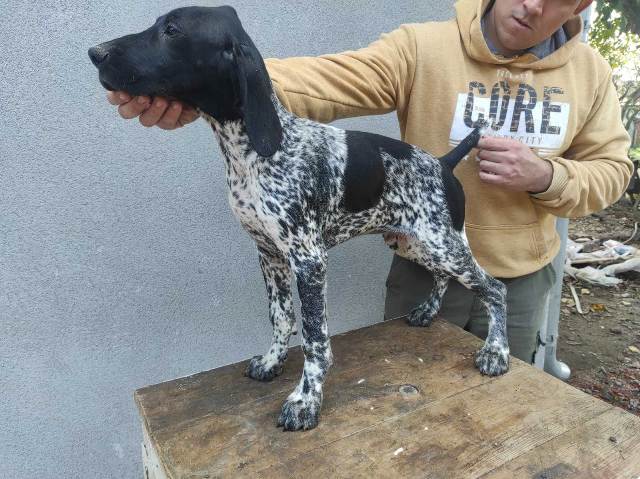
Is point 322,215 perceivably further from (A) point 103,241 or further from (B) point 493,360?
(A) point 103,241

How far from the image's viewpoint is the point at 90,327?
6.91ft

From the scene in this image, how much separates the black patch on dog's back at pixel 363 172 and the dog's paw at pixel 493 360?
61cm

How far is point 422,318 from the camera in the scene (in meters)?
1.94

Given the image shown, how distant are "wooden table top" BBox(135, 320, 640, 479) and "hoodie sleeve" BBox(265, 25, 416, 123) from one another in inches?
32.2

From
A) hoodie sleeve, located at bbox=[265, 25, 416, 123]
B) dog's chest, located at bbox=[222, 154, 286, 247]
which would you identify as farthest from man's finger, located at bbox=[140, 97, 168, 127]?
hoodie sleeve, located at bbox=[265, 25, 416, 123]

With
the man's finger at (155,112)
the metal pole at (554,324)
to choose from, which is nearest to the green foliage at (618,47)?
the metal pole at (554,324)

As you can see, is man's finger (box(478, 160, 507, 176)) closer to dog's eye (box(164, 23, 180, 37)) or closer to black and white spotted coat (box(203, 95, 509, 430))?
black and white spotted coat (box(203, 95, 509, 430))

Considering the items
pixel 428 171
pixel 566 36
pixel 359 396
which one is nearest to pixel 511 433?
pixel 359 396

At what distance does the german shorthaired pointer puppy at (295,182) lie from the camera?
1.13m

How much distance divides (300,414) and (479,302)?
1.00 metres

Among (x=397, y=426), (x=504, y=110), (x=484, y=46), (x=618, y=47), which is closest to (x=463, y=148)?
(x=504, y=110)

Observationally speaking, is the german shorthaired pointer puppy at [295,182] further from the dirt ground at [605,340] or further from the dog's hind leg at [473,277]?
the dirt ground at [605,340]

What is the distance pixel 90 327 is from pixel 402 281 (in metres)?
1.27

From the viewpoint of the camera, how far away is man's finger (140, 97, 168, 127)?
1.23m
